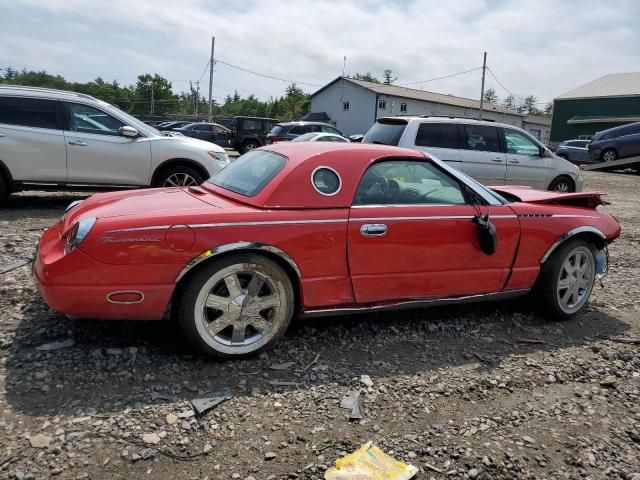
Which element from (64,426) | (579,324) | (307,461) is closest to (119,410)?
(64,426)

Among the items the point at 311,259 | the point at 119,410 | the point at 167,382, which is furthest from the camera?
the point at 311,259

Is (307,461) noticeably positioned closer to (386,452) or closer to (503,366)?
(386,452)

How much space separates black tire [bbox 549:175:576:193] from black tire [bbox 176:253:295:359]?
8.33 meters

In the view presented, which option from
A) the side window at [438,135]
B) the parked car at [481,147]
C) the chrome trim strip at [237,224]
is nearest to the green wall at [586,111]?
the parked car at [481,147]

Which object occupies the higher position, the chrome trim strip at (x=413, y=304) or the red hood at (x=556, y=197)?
the red hood at (x=556, y=197)

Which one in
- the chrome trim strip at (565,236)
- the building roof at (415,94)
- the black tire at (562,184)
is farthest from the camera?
the building roof at (415,94)

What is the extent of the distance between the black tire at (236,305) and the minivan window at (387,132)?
5937 mm

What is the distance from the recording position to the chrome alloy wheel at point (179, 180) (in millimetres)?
7844

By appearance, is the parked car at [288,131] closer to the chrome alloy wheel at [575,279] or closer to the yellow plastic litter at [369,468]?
the chrome alloy wheel at [575,279]

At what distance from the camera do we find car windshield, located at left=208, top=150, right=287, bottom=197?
3.56 meters

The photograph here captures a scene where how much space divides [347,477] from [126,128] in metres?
6.51

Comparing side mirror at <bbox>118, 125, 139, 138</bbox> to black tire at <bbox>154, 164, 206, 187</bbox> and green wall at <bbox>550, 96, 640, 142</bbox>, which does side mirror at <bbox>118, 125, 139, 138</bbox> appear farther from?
green wall at <bbox>550, 96, 640, 142</bbox>

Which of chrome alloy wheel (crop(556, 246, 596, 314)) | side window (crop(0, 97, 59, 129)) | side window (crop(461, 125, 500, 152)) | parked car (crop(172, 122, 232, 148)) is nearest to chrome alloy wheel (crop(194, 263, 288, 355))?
chrome alloy wheel (crop(556, 246, 596, 314))

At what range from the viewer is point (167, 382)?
118 inches
